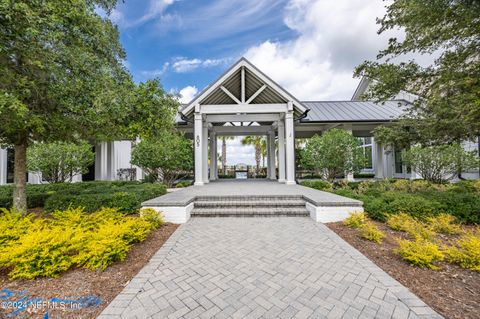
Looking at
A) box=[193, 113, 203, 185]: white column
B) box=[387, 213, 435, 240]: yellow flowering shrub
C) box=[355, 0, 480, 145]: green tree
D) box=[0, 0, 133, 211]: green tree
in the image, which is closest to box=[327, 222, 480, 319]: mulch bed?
box=[387, 213, 435, 240]: yellow flowering shrub

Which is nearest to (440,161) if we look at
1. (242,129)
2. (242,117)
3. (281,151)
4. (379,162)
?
(379,162)

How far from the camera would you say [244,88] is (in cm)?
1073

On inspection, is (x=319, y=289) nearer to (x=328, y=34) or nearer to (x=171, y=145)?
(x=171, y=145)

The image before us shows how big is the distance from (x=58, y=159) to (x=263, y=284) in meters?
12.0

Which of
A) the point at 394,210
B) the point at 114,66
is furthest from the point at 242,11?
the point at 394,210

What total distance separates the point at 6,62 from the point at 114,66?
6.33 feet

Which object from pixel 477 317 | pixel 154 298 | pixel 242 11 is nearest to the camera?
pixel 477 317

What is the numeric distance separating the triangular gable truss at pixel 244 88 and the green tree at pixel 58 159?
5.78 meters

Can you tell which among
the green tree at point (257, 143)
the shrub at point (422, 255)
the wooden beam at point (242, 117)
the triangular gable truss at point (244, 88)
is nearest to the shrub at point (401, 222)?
the shrub at point (422, 255)

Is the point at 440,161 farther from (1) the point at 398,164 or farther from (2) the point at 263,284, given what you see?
(2) the point at 263,284

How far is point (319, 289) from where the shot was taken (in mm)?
2494

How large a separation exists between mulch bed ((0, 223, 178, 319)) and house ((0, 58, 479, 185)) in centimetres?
780

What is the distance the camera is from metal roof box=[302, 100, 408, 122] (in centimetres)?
1425

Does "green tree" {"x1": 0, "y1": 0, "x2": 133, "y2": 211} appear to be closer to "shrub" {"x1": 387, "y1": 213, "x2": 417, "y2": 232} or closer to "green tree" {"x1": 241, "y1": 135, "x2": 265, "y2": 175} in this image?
"shrub" {"x1": 387, "y1": 213, "x2": 417, "y2": 232}
